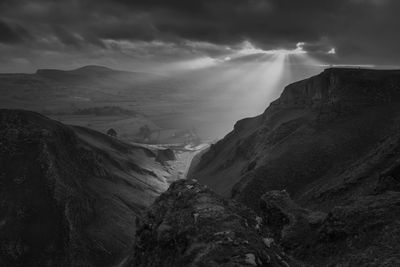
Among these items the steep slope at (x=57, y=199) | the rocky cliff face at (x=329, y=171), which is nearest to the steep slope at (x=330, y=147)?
the rocky cliff face at (x=329, y=171)

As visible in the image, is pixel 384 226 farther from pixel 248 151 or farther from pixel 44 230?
pixel 248 151

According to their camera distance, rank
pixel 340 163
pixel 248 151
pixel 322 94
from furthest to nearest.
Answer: pixel 248 151
pixel 322 94
pixel 340 163

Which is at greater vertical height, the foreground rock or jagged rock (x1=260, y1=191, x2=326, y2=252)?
the foreground rock

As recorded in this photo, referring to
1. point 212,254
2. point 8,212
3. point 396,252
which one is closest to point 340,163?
point 396,252

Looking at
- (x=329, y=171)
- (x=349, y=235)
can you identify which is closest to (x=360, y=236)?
(x=349, y=235)

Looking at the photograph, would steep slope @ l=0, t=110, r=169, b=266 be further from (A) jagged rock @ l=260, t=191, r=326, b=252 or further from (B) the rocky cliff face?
(A) jagged rock @ l=260, t=191, r=326, b=252

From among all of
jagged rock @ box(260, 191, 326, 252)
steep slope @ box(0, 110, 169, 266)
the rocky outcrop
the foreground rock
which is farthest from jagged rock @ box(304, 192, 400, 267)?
steep slope @ box(0, 110, 169, 266)
